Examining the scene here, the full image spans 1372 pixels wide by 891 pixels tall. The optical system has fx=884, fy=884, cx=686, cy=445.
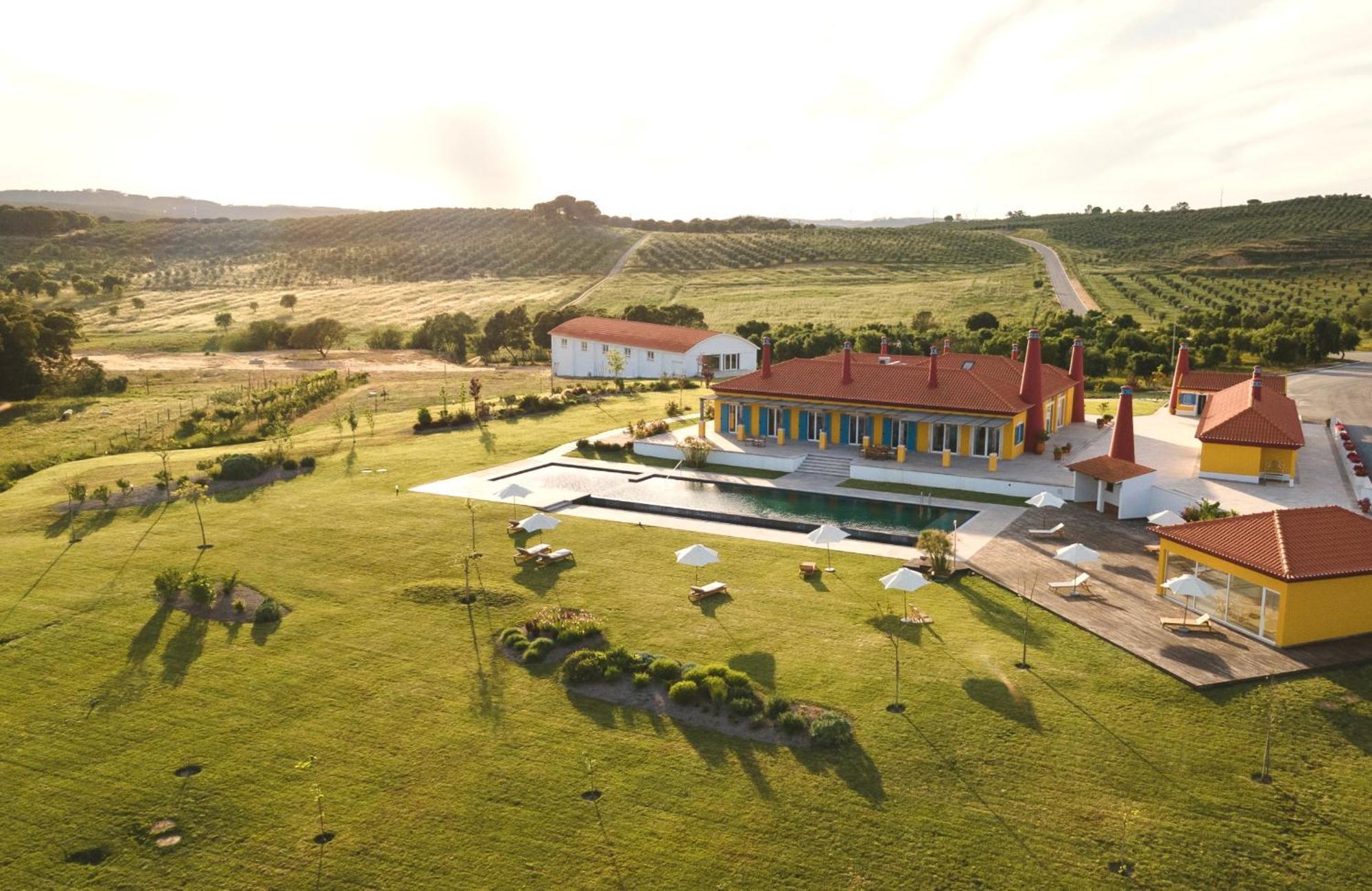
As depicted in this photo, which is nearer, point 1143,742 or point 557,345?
point 1143,742

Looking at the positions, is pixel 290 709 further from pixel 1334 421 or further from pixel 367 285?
pixel 367 285

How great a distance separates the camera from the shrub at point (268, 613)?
73.6ft

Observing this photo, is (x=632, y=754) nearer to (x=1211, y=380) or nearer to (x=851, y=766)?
(x=851, y=766)

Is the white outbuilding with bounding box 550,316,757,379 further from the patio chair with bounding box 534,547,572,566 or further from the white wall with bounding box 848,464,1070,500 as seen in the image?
the patio chair with bounding box 534,547,572,566

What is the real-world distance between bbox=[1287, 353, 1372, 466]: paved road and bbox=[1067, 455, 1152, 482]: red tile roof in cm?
1420

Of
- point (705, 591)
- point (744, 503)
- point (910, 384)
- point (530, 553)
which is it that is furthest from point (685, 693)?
point (910, 384)

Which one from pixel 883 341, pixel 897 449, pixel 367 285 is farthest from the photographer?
pixel 367 285

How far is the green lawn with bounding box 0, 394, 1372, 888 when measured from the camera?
13.9m

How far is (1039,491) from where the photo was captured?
1270 inches

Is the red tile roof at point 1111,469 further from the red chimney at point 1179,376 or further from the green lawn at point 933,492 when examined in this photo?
the red chimney at point 1179,376

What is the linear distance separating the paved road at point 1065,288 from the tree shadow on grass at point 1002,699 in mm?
62607

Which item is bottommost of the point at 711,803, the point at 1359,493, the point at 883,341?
the point at 711,803

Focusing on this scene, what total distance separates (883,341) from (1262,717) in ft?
120

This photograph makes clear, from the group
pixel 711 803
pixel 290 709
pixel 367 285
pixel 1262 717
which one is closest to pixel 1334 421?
pixel 1262 717
